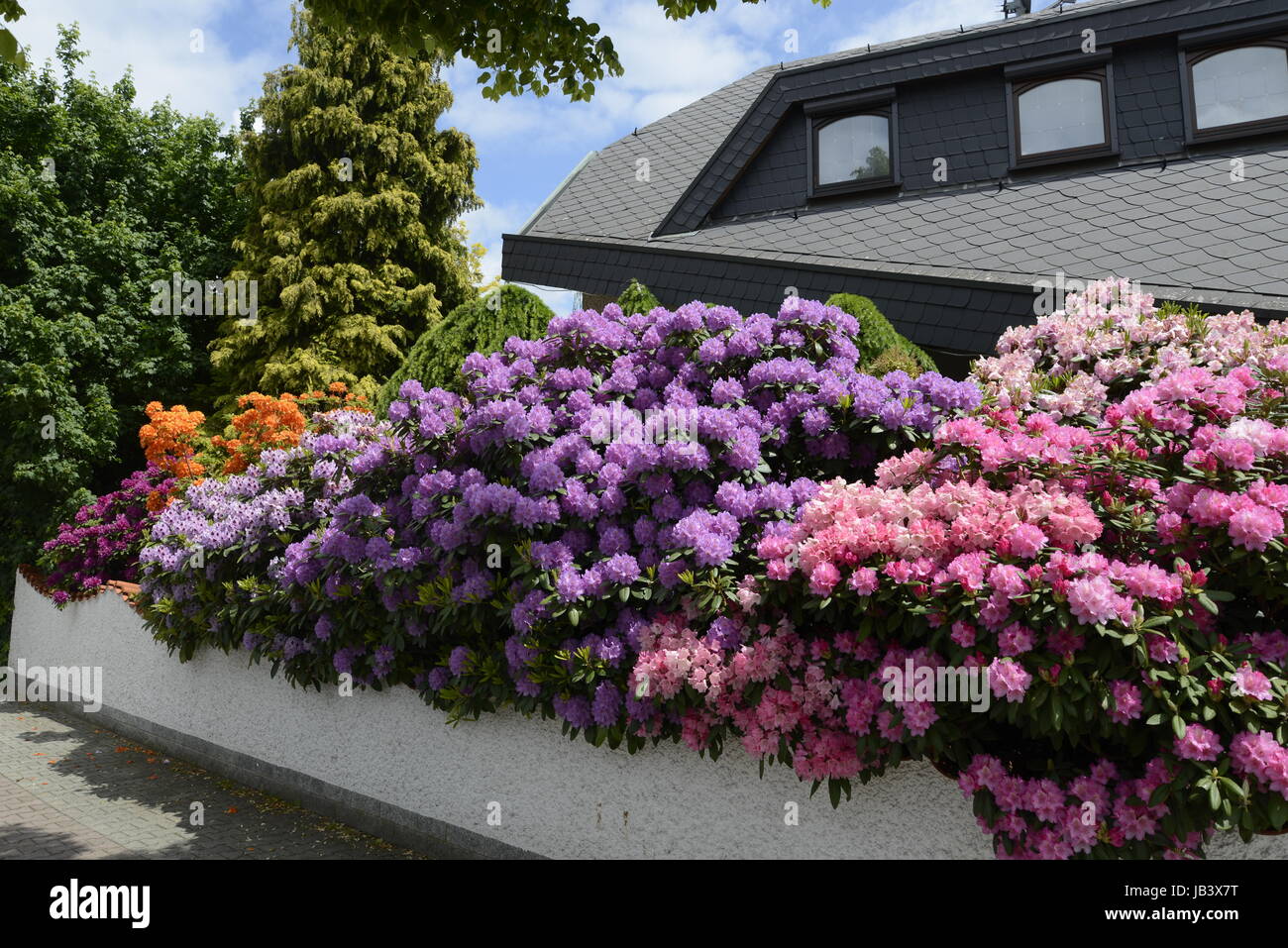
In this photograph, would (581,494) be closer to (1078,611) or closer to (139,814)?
(1078,611)

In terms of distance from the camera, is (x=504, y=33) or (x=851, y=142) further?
(x=851, y=142)

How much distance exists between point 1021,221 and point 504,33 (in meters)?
→ 5.47

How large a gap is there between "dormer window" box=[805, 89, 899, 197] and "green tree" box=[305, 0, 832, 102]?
491 centimetres

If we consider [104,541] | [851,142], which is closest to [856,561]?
[104,541]

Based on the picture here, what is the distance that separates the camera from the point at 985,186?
10125 mm

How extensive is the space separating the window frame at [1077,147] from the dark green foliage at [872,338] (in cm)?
495

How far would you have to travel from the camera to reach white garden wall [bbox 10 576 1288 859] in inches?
137

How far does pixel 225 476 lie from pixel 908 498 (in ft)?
23.9

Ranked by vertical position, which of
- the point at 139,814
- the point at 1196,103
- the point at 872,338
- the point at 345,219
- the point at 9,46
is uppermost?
the point at 345,219

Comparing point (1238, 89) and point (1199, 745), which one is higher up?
point (1238, 89)

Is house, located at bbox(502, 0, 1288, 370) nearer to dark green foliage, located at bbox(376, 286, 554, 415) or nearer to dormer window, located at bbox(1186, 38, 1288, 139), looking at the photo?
dormer window, located at bbox(1186, 38, 1288, 139)

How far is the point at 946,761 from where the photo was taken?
3.21 m
